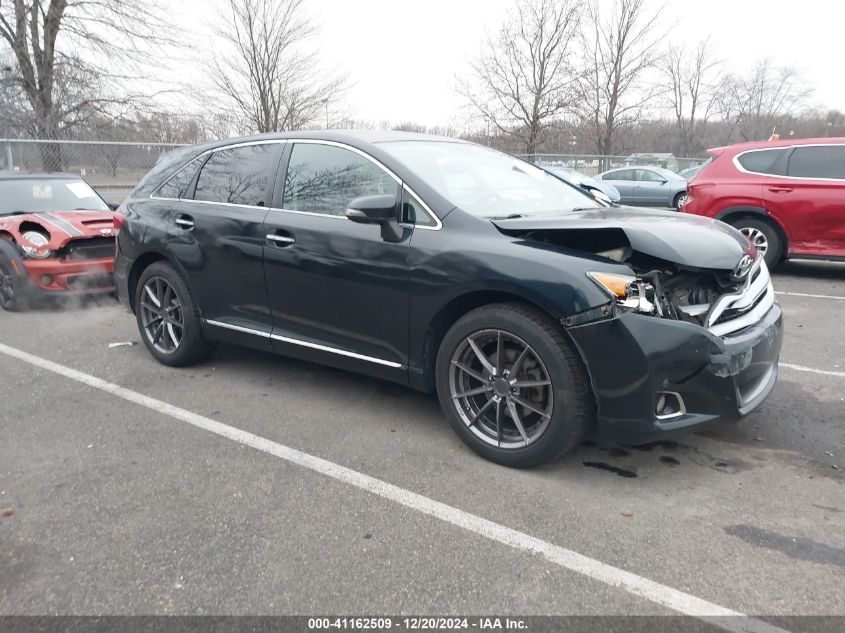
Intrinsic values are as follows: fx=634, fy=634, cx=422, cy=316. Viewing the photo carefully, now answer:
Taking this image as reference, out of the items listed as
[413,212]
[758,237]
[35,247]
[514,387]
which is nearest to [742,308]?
[514,387]

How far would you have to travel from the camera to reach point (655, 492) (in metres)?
2.96

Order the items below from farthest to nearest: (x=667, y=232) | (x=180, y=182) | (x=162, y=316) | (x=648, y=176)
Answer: (x=648, y=176)
(x=162, y=316)
(x=180, y=182)
(x=667, y=232)

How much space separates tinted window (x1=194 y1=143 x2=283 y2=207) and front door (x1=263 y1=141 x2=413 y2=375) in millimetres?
172

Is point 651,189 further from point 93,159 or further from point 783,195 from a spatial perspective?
point 93,159

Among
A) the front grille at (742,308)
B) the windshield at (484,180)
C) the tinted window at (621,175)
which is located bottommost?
the front grille at (742,308)

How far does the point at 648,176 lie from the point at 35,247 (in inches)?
666

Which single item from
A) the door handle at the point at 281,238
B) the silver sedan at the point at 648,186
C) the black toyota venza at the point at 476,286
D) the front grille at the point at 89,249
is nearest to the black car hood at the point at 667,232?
the black toyota venza at the point at 476,286

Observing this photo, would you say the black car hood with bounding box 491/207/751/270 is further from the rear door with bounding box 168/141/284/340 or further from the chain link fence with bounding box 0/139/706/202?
the chain link fence with bounding box 0/139/706/202

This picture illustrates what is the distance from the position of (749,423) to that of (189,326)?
3.73m

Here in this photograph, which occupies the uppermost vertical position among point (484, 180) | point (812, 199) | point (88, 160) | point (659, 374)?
point (88, 160)

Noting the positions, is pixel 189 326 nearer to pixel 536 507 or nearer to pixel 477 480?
pixel 477 480

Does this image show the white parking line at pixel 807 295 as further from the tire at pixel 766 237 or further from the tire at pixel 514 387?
the tire at pixel 514 387

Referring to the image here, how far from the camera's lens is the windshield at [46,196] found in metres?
7.18

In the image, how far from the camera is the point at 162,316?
480 cm
